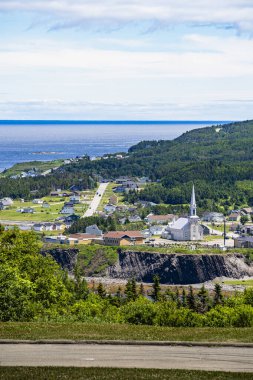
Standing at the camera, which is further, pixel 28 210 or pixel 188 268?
pixel 28 210

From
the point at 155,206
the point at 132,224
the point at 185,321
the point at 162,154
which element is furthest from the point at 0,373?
the point at 162,154

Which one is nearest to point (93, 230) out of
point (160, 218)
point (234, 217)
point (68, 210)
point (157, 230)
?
point (157, 230)

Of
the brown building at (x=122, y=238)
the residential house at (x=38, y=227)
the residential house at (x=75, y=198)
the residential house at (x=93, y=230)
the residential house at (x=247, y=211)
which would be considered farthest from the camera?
the residential house at (x=75, y=198)

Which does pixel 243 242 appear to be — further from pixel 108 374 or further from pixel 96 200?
pixel 108 374

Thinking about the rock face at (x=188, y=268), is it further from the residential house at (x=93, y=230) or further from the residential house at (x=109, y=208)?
the residential house at (x=109, y=208)

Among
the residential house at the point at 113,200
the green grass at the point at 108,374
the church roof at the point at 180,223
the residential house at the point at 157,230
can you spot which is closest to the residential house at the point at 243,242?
the church roof at the point at 180,223

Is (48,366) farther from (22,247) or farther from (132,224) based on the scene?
(132,224)
